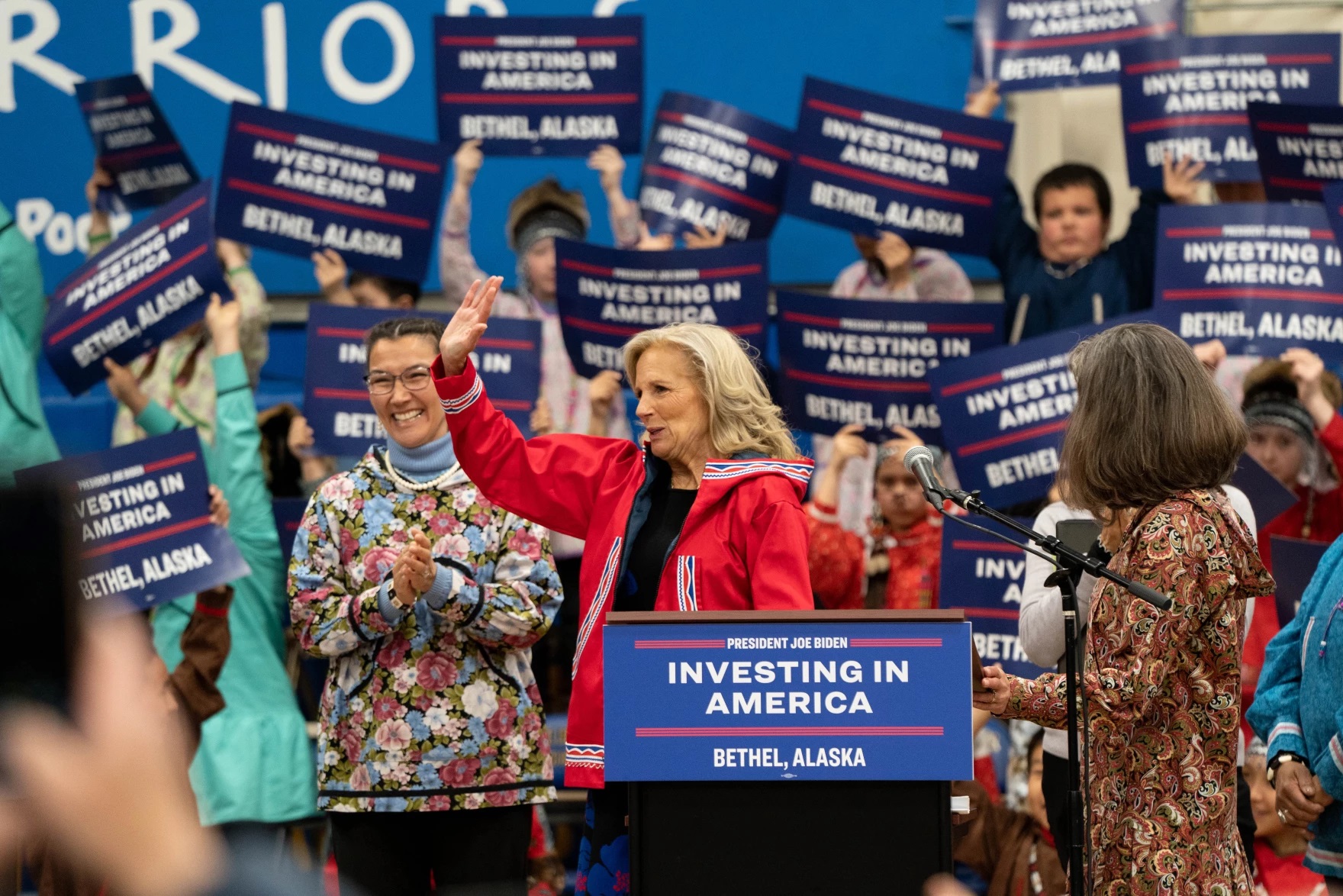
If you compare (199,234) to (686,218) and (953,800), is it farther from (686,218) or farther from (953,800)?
(953,800)

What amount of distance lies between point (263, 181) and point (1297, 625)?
390 cm

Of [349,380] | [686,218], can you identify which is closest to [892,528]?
[686,218]

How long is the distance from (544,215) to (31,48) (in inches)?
121

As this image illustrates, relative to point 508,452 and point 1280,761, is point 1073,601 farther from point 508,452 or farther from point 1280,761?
point 508,452

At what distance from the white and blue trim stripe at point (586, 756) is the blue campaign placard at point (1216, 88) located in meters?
3.59

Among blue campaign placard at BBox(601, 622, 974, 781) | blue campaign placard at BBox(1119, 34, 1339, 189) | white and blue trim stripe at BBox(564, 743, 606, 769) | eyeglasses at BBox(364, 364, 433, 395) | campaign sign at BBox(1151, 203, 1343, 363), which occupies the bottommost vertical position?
white and blue trim stripe at BBox(564, 743, 606, 769)

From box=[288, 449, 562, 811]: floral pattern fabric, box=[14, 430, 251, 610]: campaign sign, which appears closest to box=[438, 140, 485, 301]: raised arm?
box=[14, 430, 251, 610]: campaign sign

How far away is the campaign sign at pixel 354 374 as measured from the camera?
18.0 feet

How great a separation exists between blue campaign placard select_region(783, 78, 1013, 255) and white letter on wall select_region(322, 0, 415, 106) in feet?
8.59

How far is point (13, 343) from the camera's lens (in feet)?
19.5

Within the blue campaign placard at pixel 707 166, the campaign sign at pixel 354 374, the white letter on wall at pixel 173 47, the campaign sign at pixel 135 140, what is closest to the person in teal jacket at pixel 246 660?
the campaign sign at pixel 354 374

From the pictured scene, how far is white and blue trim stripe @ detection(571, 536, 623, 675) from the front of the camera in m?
3.55

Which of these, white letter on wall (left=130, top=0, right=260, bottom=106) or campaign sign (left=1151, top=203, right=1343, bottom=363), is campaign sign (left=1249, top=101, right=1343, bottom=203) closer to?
campaign sign (left=1151, top=203, right=1343, bottom=363)

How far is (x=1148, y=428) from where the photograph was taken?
3215 millimetres
